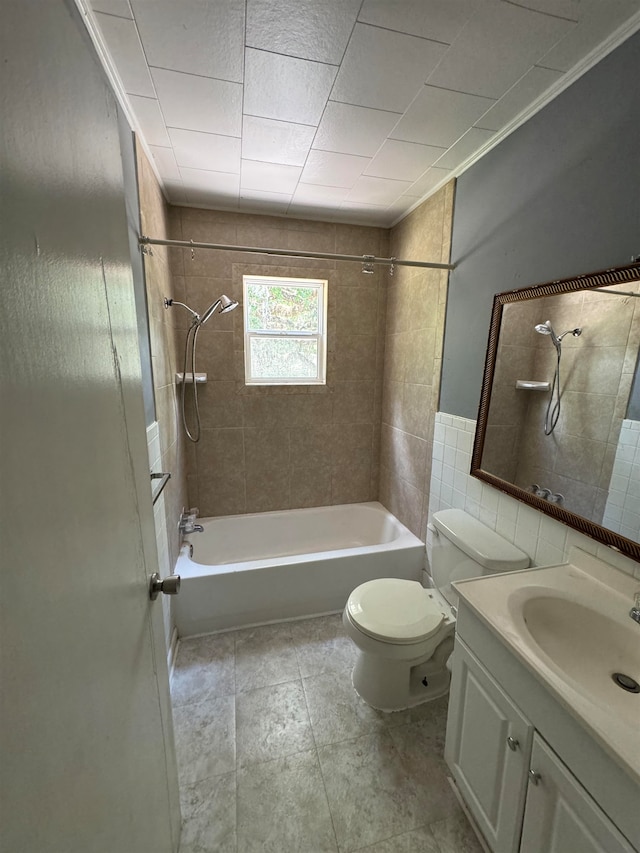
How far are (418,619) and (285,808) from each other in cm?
79

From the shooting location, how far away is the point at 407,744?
1429 mm

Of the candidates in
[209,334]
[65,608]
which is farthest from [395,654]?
[209,334]

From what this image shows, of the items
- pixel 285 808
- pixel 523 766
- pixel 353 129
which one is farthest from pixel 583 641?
pixel 353 129

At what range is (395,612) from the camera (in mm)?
1513

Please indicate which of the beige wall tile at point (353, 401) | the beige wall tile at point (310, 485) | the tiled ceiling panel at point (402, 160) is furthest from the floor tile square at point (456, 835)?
the tiled ceiling panel at point (402, 160)

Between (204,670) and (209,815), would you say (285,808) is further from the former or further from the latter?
(204,670)

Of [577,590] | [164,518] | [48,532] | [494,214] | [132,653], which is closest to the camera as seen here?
[48,532]

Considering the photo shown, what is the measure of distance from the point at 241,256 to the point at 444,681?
2.71m

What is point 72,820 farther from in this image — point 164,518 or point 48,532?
point 164,518

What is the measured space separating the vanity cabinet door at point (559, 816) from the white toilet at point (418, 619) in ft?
1.88

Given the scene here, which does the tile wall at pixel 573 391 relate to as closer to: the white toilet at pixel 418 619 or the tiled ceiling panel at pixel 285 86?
the white toilet at pixel 418 619

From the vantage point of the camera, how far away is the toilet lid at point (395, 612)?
142 cm

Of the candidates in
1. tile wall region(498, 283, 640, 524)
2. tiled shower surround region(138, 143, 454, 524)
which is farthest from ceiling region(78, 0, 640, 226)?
tile wall region(498, 283, 640, 524)

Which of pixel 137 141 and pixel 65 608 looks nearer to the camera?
pixel 65 608
